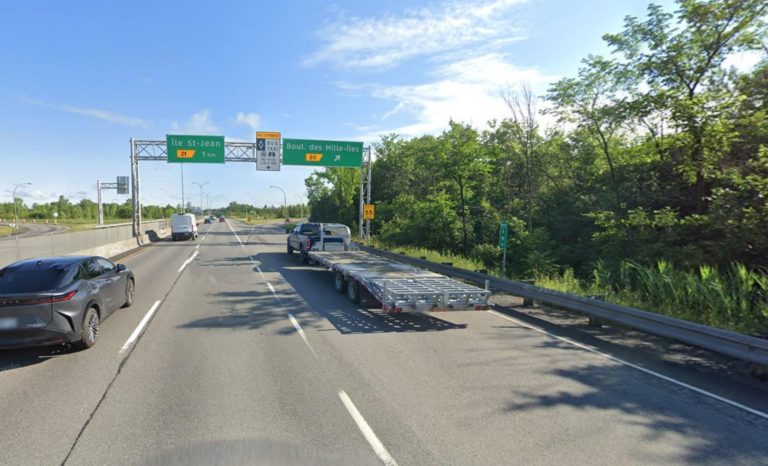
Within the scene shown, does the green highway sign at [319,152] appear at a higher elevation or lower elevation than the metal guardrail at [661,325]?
higher

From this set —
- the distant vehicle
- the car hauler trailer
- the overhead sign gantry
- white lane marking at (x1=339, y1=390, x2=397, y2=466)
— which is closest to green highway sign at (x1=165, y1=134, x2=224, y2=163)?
the overhead sign gantry

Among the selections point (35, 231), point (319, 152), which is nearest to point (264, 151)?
point (319, 152)

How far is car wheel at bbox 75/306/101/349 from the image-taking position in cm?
664

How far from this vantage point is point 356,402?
4.82 m

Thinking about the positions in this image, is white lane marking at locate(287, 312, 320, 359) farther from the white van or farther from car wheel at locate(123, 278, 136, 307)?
the white van

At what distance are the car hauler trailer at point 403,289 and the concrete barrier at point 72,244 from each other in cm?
1152

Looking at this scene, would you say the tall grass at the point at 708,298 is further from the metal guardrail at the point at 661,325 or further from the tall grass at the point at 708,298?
the metal guardrail at the point at 661,325

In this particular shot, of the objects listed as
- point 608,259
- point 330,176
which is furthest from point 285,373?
point 330,176

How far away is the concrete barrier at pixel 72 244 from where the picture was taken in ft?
48.8

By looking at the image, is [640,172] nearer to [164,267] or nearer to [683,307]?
[683,307]

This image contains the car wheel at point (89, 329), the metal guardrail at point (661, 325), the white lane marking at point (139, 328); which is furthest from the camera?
the white lane marking at point (139, 328)

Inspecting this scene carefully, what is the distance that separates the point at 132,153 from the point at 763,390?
35.7 m

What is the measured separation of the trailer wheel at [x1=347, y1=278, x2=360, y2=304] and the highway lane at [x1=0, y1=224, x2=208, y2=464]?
4607mm

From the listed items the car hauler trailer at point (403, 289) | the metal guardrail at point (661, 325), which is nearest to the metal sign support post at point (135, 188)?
the car hauler trailer at point (403, 289)
